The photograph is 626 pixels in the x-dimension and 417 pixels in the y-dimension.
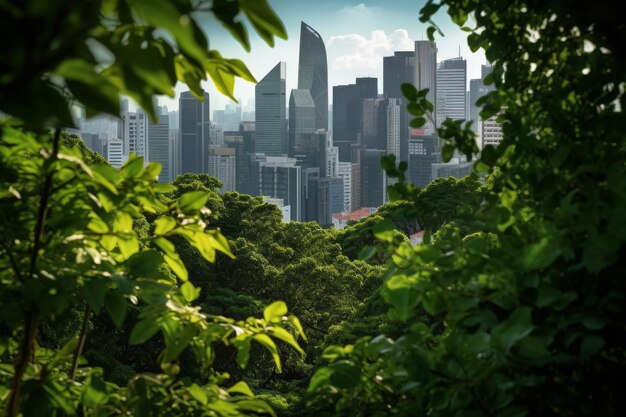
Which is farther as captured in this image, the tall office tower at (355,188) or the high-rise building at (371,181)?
the high-rise building at (371,181)

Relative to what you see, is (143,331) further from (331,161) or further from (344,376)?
(331,161)

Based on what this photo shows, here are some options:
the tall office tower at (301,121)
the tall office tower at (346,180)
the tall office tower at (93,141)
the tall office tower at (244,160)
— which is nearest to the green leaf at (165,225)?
the tall office tower at (93,141)

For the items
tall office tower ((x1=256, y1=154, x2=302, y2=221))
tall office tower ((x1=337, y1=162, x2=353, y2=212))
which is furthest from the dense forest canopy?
tall office tower ((x1=337, y1=162, x2=353, y2=212))

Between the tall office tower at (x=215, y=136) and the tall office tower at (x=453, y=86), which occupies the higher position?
the tall office tower at (x=453, y=86)

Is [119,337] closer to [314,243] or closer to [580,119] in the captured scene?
[314,243]

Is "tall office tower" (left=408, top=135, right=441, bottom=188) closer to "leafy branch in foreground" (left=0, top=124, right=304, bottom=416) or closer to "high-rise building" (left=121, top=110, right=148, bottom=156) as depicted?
"high-rise building" (left=121, top=110, right=148, bottom=156)

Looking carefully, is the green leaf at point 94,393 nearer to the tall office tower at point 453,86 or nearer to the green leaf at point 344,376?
the green leaf at point 344,376
